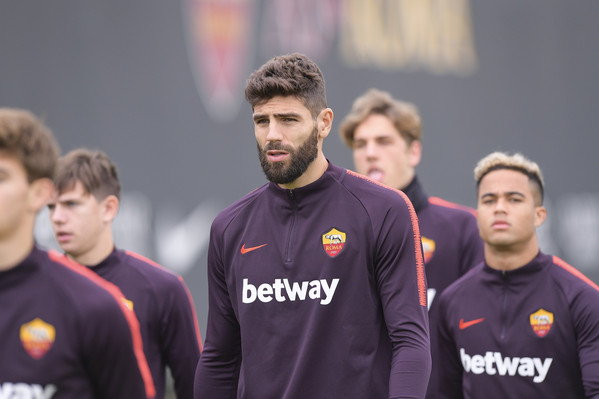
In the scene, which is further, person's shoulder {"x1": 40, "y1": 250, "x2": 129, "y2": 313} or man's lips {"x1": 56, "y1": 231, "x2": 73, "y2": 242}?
man's lips {"x1": 56, "y1": 231, "x2": 73, "y2": 242}

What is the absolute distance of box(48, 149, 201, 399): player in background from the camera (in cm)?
431

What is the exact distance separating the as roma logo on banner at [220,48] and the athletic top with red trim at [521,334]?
161 inches

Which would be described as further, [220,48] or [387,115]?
[220,48]

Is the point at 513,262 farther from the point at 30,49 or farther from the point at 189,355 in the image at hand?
the point at 30,49

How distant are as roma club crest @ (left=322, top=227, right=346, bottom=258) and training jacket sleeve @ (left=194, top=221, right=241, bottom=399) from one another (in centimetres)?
43

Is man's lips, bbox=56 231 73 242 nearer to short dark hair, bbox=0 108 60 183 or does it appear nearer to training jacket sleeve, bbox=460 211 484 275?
short dark hair, bbox=0 108 60 183

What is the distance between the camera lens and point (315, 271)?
3377 millimetres

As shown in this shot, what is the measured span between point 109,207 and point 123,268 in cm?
32

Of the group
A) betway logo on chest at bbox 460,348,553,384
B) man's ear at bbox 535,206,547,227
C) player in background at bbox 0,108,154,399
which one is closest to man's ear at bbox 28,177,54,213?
player in background at bbox 0,108,154,399

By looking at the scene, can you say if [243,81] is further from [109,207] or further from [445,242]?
[109,207]

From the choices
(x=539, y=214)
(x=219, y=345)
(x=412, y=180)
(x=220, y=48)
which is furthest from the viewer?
(x=220, y=48)

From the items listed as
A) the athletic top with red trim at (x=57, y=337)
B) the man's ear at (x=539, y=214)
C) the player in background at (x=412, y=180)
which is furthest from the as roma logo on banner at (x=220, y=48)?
the athletic top with red trim at (x=57, y=337)

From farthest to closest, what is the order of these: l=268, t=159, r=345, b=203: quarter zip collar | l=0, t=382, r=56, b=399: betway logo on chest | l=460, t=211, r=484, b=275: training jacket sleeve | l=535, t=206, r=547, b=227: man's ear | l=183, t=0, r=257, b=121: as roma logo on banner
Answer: l=183, t=0, r=257, b=121: as roma logo on banner
l=460, t=211, r=484, b=275: training jacket sleeve
l=535, t=206, r=547, b=227: man's ear
l=268, t=159, r=345, b=203: quarter zip collar
l=0, t=382, r=56, b=399: betway logo on chest

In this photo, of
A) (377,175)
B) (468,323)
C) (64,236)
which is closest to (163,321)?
(64,236)
